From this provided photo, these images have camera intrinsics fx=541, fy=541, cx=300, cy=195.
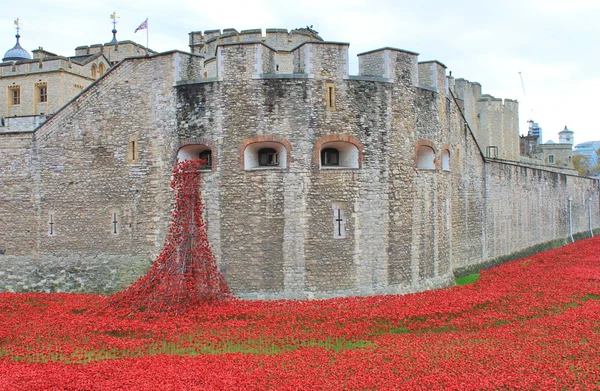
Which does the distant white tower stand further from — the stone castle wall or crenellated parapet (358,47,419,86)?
crenellated parapet (358,47,419,86)

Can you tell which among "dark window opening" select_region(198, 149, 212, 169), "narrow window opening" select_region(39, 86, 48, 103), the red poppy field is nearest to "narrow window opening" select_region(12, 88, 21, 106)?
"narrow window opening" select_region(39, 86, 48, 103)

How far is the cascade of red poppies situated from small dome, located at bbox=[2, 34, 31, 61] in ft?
104

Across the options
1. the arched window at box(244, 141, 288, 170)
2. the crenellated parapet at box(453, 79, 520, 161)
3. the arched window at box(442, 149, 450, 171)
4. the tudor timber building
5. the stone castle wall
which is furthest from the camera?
the crenellated parapet at box(453, 79, 520, 161)

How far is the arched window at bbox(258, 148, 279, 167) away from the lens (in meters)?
15.4

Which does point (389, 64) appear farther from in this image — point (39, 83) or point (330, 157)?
point (39, 83)

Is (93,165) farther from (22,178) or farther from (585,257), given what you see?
(585,257)

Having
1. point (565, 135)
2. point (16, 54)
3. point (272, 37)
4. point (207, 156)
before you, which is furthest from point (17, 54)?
point (565, 135)

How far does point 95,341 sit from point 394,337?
19.7 ft

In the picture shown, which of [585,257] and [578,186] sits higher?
[578,186]

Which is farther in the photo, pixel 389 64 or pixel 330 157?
pixel 330 157

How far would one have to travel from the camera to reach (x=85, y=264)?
15930 millimetres

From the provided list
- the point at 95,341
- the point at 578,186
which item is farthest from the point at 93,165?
the point at 578,186

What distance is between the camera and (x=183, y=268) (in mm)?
13859

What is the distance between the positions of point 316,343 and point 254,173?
17.6 feet
